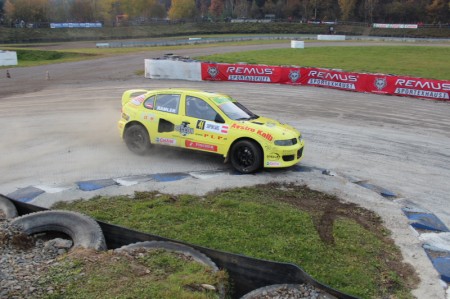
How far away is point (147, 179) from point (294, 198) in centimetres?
316

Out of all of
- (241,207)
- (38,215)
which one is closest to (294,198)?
(241,207)

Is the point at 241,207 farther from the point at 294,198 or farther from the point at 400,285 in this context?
the point at 400,285

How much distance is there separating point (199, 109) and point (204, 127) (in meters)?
0.48

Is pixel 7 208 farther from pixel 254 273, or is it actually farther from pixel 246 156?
pixel 246 156

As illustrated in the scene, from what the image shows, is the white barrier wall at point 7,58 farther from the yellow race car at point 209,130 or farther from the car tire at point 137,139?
the car tire at point 137,139

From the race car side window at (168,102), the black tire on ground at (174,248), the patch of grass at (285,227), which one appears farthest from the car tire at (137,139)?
the black tire on ground at (174,248)

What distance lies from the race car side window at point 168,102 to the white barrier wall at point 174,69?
1650 centimetres

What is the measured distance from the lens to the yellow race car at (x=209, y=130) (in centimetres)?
984

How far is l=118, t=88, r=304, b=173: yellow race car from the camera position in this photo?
9844 millimetres

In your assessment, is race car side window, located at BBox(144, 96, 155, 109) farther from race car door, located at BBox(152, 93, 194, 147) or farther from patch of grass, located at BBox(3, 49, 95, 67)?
patch of grass, located at BBox(3, 49, 95, 67)

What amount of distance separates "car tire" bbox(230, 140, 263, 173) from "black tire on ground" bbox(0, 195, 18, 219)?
4650 millimetres

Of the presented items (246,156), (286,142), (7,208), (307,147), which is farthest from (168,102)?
(7,208)

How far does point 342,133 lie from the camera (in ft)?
47.6

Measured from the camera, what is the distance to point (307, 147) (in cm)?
1271
